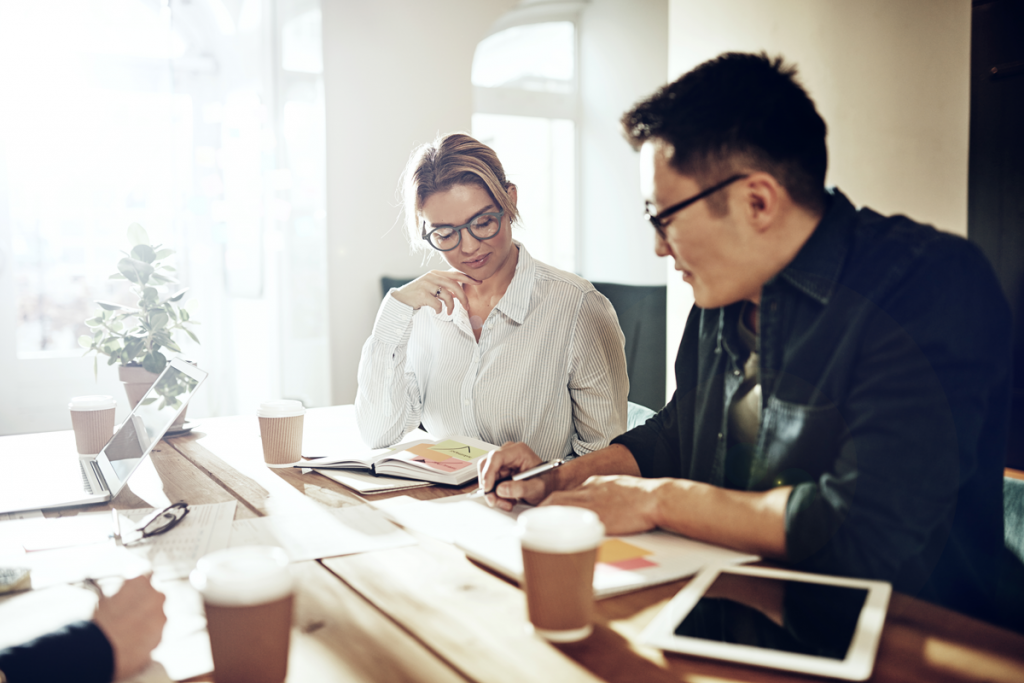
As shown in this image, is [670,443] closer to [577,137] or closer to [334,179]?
[334,179]

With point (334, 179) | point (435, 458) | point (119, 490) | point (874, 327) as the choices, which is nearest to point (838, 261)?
point (874, 327)

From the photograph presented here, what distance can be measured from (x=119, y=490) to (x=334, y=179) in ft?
8.59

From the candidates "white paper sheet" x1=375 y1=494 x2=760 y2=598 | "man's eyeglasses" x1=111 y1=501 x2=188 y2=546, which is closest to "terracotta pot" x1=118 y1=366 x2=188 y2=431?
"man's eyeglasses" x1=111 y1=501 x2=188 y2=546

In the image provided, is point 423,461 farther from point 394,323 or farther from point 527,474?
point 394,323

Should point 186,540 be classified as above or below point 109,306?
below

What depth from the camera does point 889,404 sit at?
0.88 meters

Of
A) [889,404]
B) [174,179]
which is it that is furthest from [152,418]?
[174,179]

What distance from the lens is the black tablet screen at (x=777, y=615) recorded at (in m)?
0.67

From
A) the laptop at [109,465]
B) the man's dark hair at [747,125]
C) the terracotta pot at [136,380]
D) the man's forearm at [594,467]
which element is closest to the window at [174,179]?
the terracotta pot at [136,380]

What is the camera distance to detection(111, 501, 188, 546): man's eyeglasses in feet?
3.51

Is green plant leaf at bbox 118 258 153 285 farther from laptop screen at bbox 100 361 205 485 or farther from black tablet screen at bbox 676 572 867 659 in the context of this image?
black tablet screen at bbox 676 572 867 659

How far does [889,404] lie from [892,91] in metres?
1.79

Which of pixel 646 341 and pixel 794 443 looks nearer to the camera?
pixel 794 443

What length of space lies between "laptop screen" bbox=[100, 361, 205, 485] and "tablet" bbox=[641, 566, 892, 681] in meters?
1.02
